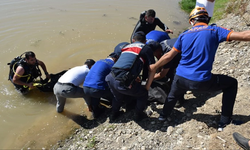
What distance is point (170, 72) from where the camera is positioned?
4672 mm

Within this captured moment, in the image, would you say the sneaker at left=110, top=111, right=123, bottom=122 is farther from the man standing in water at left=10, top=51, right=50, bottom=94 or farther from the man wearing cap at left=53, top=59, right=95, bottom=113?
the man standing in water at left=10, top=51, right=50, bottom=94

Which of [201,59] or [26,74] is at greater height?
[201,59]

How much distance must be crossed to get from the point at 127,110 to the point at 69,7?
313 inches

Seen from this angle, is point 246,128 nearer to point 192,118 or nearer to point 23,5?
point 192,118

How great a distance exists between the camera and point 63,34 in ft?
28.3

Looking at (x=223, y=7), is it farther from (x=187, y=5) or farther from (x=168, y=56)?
(x=168, y=56)

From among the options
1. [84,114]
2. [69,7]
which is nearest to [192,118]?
[84,114]

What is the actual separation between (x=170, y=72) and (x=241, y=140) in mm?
2037

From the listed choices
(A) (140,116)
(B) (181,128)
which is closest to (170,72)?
(A) (140,116)

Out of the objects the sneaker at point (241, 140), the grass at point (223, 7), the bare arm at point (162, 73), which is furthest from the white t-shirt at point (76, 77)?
the grass at point (223, 7)

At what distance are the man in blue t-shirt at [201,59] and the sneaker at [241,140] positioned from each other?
0.33m

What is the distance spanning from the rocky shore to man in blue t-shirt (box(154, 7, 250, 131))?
1.24 ft

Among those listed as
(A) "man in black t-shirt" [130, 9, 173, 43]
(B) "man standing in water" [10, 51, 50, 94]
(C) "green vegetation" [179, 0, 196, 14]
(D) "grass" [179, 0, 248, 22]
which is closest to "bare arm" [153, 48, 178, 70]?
(A) "man in black t-shirt" [130, 9, 173, 43]

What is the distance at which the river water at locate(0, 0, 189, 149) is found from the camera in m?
4.89
